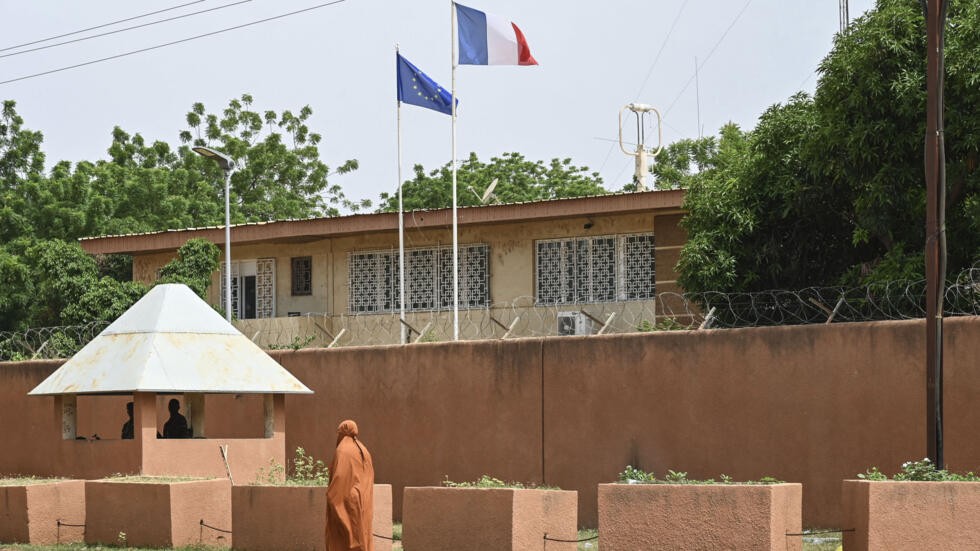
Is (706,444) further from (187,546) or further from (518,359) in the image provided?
(187,546)

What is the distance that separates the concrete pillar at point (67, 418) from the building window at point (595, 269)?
758 cm

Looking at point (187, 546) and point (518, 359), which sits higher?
point (518, 359)

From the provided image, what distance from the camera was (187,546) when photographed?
48.2ft

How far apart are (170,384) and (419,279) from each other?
7.14m

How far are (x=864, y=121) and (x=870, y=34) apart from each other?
1.05m

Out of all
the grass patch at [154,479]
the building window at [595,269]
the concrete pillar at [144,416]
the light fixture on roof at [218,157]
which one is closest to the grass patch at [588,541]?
the grass patch at [154,479]

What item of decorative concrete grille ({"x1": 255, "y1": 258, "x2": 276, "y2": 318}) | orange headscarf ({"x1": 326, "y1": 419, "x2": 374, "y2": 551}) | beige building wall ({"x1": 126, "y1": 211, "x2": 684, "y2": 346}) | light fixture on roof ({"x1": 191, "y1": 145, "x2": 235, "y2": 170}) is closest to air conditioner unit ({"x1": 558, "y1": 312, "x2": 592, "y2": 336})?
beige building wall ({"x1": 126, "y1": 211, "x2": 684, "y2": 346})

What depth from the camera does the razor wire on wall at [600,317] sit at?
15219 millimetres

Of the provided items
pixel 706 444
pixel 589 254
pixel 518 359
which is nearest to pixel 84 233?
pixel 589 254

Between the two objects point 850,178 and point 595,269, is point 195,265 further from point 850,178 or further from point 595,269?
point 850,178

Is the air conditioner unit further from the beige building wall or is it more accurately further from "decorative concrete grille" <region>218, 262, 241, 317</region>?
"decorative concrete grille" <region>218, 262, 241, 317</region>

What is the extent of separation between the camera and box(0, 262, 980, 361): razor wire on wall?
15.2 metres

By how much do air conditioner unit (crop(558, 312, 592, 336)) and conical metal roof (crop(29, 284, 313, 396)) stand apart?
4.23 meters

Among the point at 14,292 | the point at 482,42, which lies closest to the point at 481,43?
the point at 482,42
